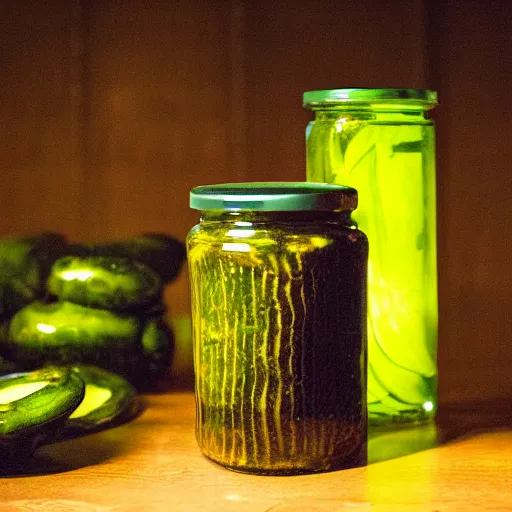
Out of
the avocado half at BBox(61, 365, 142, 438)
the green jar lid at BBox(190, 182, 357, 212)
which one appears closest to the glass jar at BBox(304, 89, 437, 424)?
the green jar lid at BBox(190, 182, 357, 212)

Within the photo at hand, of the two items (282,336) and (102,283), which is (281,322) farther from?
(102,283)

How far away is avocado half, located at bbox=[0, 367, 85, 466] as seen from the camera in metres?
0.68

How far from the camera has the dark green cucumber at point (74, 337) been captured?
2.97 feet

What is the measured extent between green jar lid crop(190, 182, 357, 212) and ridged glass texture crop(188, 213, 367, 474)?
0.05ft

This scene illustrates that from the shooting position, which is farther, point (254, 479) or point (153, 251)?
point (153, 251)

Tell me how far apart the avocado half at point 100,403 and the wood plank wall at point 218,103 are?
173 millimetres

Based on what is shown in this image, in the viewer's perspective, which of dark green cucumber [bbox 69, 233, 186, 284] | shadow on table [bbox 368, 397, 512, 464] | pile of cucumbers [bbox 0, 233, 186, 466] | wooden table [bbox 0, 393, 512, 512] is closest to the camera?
wooden table [bbox 0, 393, 512, 512]

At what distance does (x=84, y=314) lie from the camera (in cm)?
92

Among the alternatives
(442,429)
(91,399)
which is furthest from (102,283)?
(442,429)

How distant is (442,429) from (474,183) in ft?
1.20

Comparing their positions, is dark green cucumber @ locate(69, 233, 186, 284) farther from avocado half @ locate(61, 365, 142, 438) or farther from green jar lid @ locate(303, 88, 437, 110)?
green jar lid @ locate(303, 88, 437, 110)

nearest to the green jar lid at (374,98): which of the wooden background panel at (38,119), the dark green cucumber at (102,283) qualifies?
the dark green cucumber at (102,283)

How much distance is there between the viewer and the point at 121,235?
3.55ft

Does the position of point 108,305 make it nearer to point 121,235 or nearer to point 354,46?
point 121,235
